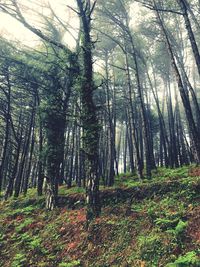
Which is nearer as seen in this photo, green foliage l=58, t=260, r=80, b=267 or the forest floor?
the forest floor

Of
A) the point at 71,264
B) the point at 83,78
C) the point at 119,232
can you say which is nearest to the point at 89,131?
the point at 83,78

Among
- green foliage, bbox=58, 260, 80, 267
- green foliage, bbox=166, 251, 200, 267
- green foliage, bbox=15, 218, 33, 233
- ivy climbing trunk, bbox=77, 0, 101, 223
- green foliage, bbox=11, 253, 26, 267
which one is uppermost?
ivy climbing trunk, bbox=77, 0, 101, 223

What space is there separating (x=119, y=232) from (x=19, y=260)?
314cm

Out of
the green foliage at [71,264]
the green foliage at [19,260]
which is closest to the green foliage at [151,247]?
the green foliage at [71,264]

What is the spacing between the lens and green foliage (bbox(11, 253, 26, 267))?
7.33 meters

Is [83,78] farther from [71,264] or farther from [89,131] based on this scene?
[71,264]

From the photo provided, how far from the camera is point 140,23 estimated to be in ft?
60.5

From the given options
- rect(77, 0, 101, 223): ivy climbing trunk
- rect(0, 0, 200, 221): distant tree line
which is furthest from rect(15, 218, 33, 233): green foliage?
rect(77, 0, 101, 223): ivy climbing trunk

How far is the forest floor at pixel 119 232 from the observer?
242 inches

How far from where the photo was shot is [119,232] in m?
7.50

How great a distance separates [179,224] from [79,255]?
2.91 m

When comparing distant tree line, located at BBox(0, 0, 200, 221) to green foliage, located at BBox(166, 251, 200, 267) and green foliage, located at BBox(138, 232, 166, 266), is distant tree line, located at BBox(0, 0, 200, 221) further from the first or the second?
green foliage, located at BBox(166, 251, 200, 267)

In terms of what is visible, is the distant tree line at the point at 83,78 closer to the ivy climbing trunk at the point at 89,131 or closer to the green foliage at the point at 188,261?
the ivy climbing trunk at the point at 89,131

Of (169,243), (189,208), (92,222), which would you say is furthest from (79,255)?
(189,208)
